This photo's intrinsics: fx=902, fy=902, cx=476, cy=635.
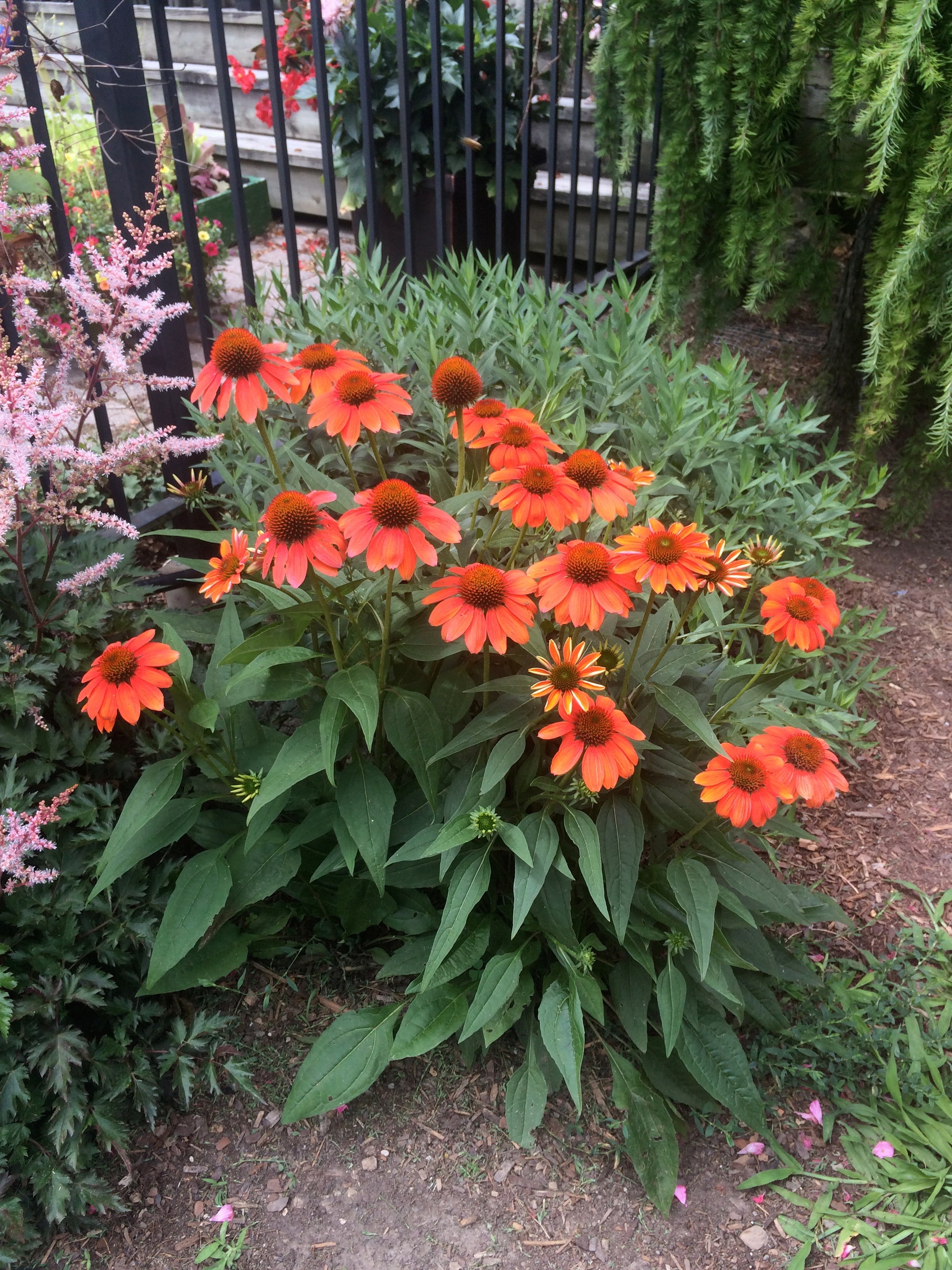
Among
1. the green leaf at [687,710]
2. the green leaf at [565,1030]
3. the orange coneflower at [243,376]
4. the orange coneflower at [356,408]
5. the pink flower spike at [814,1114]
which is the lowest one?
the pink flower spike at [814,1114]

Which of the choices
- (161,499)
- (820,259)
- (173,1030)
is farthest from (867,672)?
(161,499)

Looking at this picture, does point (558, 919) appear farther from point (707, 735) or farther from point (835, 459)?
point (835, 459)

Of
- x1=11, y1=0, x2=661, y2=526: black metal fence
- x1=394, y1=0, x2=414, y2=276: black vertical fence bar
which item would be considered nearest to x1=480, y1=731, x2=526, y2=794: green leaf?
x1=11, y1=0, x2=661, y2=526: black metal fence

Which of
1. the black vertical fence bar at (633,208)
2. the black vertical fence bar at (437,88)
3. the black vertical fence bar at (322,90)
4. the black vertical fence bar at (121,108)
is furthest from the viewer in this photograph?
the black vertical fence bar at (633,208)

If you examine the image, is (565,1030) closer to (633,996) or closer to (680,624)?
(633,996)

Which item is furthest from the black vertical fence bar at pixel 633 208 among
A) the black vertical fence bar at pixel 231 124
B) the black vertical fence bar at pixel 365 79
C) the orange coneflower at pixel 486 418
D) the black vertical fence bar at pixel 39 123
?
the orange coneflower at pixel 486 418

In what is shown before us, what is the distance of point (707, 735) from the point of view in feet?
4.07

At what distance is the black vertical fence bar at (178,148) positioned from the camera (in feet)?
6.57

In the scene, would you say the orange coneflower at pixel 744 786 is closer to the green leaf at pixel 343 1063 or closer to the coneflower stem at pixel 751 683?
the coneflower stem at pixel 751 683

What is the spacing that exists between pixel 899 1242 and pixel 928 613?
184 cm

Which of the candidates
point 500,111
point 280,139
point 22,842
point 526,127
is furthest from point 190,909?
point 526,127

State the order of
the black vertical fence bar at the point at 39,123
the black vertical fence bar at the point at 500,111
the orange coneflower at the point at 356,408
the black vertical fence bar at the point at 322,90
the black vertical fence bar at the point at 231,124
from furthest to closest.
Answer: the black vertical fence bar at the point at 500,111
the black vertical fence bar at the point at 322,90
the black vertical fence bar at the point at 231,124
the black vertical fence bar at the point at 39,123
the orange coneflower at the point at 356,408

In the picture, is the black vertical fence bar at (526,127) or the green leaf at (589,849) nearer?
the green leaf at (589,849)

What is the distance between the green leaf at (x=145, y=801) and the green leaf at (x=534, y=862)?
21.5 inches
